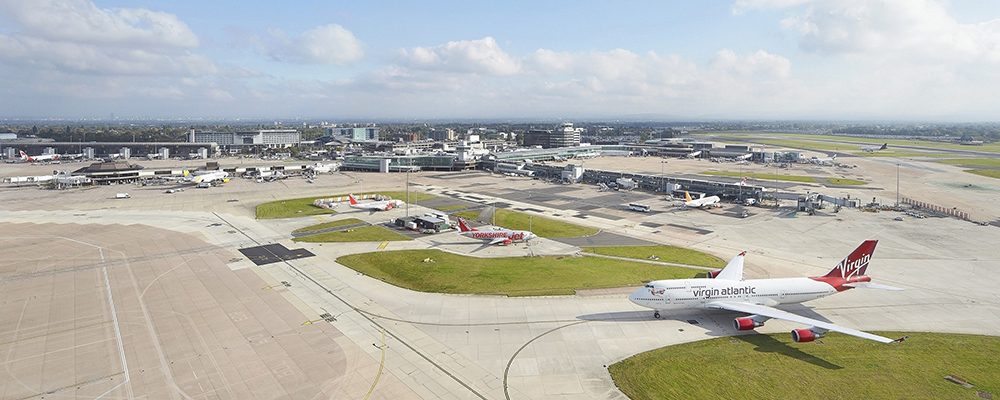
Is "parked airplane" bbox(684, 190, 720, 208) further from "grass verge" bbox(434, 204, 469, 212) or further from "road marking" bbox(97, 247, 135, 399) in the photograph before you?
"road marking" bbox(97, 247, 135, 399)

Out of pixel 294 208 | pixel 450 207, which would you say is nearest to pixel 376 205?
pixel 450 207

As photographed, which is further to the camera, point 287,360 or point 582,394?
point 287,360

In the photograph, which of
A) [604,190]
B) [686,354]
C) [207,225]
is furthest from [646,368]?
[604,190]

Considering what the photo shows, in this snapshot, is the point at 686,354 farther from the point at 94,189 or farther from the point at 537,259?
the point at 94,189

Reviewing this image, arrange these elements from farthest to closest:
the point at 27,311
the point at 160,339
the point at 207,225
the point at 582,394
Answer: the point at 207,225, the point at 27,311, the point at 160,339, the point at 582,394

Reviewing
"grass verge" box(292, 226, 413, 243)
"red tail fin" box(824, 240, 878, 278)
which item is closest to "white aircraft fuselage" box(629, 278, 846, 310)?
"red tail fin" box(824, 240, 878, 278)

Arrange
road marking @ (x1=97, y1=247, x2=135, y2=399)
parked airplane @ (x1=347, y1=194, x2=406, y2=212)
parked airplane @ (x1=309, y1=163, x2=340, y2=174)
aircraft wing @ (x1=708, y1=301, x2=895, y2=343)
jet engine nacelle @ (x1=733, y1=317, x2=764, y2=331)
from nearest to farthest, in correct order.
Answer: road marking @ (x1=97, y1=247, x2=135, y2=399) → aircraft wing @ (x1=708, y1=301, x2=895, y2=343) → jet engine nacelle @ (x1=733, y1=317, x2=764, y2=331) → parked airplane @ (x1=347, y1=194, x2=406, y2=212) → parked airplane @ (x1=309, y1=163, x2=340, y2=174)

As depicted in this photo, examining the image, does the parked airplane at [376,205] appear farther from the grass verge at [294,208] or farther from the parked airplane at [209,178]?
the parked airplane at [209,178]
